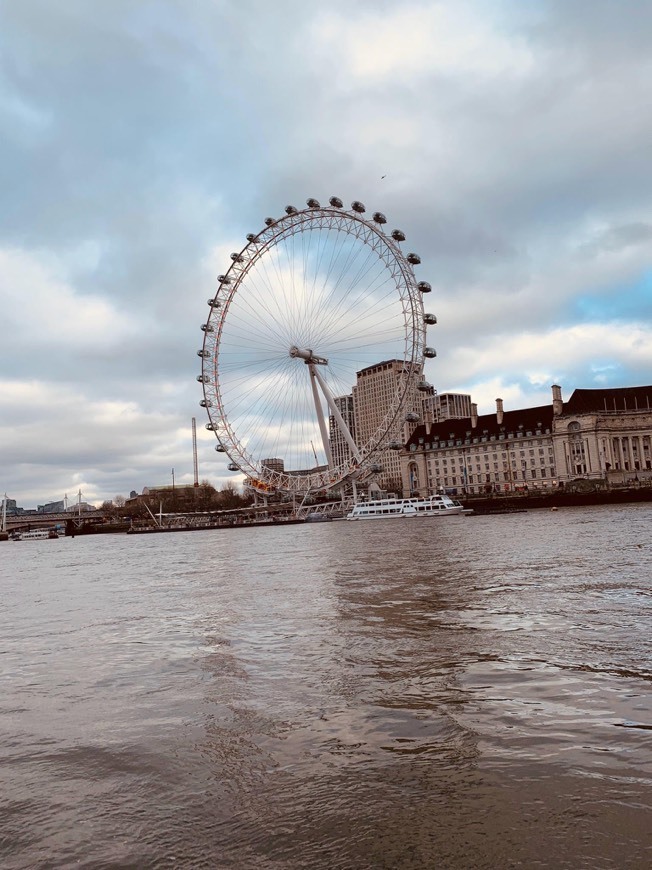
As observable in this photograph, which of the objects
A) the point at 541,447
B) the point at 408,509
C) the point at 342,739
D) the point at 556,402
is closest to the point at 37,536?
the point at 408,509

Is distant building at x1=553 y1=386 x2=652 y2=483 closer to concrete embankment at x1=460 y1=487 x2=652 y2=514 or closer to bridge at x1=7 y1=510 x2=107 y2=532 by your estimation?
concrete embankment at x1=460 y1=487 x2=652 y2=514

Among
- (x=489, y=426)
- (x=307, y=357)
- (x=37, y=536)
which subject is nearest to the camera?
(x=307, y=357)

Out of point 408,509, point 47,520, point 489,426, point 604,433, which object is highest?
point 489,426

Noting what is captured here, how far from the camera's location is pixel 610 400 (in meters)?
136

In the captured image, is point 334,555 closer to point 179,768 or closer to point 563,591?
point 563,591

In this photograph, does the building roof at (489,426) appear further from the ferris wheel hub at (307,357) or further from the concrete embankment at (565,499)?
the ferris wheel hub at (307,357)

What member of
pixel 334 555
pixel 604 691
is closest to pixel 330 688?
pixel 604 691

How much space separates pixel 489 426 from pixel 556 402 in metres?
18.0

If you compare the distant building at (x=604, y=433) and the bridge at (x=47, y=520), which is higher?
the distant building at (x=604, y=433)

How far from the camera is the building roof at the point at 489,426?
14238cm

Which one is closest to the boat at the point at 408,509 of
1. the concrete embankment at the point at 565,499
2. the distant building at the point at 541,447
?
the concrete embankment at the point at 565,499

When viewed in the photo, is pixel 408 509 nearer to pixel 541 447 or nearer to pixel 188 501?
pixel 541 447

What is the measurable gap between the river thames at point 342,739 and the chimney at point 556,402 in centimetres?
12851

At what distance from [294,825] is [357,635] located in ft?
22.9
